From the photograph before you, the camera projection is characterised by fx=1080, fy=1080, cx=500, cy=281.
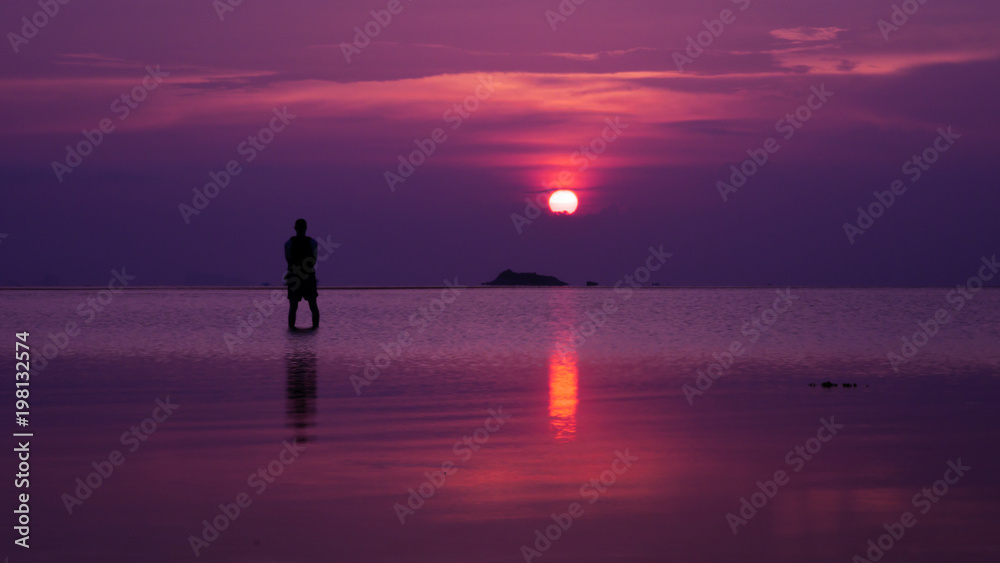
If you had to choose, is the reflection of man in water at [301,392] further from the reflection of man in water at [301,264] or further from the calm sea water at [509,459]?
the reflection of man in water at [301,264]

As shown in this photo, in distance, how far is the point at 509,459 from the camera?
27.0 ft

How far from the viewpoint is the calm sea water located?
230 inches

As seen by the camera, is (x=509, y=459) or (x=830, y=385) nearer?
(x=509, y=459)

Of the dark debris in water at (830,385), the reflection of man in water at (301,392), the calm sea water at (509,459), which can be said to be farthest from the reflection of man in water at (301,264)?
the dark debris in water at (830,385)

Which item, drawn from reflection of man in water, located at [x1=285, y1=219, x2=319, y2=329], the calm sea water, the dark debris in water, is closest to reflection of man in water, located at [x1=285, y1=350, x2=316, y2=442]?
the calm sea water

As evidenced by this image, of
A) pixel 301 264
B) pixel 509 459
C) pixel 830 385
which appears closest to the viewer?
pixel 509 459

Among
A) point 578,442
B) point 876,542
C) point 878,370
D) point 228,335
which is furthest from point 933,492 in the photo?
point 228,335

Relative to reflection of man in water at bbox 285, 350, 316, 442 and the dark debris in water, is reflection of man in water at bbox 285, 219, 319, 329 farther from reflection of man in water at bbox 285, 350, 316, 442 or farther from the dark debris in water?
the dark debris in water

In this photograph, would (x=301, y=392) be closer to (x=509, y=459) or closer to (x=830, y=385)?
(x=509, y=459)

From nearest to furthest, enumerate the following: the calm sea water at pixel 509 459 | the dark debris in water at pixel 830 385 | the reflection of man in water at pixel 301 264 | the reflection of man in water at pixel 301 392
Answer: the calm sea water at pixel 509 459 < the reflection of man in water at pixel 301 392 < the dark debris in water at pixel 830 385 < the reflection of man in water at pixel 301 264

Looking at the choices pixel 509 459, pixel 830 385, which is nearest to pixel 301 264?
pixel 830 385

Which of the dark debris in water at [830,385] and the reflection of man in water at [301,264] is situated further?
the reflection of man in water at [301,264]

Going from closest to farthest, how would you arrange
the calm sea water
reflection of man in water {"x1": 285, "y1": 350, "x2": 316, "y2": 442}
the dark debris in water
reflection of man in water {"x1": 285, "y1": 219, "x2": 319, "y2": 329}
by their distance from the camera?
1. the calm sea water
2. reflection of man in water {"x1": 285, "y1": 350, "x2": 316, "y2": 442}
3. the dark debris in water
4. reflection of man in water {"x1": 285, "y1": 219, "x2": 319, "y2": 329}

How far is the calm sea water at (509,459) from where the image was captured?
5844mm
